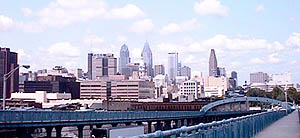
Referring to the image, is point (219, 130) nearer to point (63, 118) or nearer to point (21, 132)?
point (21, 132)

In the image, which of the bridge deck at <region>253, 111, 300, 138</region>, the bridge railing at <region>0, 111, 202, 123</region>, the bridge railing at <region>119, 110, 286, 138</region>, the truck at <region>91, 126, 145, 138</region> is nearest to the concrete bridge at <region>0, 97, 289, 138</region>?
the bridge railing at <region>0, 111, 202, 123</region>

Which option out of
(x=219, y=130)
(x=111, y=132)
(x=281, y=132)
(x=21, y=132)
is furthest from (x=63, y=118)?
(x=219, y=130)

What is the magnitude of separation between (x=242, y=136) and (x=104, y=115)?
54420mm

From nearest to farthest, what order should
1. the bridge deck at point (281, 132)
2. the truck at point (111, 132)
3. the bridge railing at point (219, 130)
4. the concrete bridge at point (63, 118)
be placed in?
the bridge railing at point (219, 130) → the bridge deck at point (281, 132) → the truck at point (111, 132) → the concrete bridge at point (63, 118)

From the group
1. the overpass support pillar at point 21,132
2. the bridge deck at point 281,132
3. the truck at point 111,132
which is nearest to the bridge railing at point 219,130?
the bridge deck at point 281,132

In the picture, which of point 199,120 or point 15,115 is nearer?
→ point 15,115

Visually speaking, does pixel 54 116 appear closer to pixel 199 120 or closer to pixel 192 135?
pixel 192 135

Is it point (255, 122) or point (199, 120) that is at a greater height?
point (255, 122)

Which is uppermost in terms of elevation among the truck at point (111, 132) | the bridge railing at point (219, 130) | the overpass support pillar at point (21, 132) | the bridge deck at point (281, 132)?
the bridge railing at point (219, 130)

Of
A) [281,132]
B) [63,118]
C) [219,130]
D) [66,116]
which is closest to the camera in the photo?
[219,130]

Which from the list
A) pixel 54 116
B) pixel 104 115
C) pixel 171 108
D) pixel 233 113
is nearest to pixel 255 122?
pixel 54 116

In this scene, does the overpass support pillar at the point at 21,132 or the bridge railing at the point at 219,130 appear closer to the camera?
the bridge railing at the point at 219,130

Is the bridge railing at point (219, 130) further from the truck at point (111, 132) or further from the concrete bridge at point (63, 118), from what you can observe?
the concrete bridge at point (63, 118)

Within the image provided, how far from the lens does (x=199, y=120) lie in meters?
140
